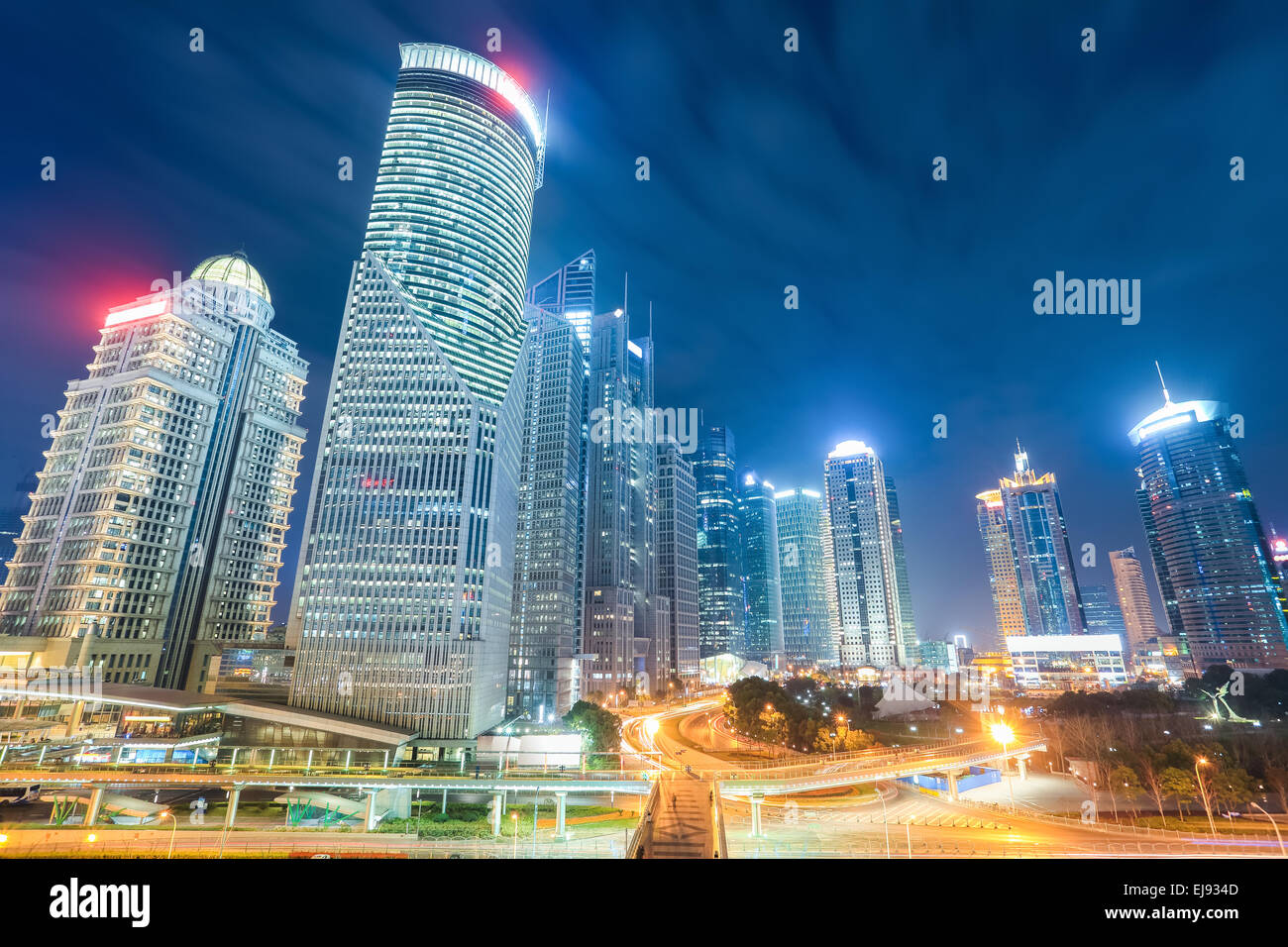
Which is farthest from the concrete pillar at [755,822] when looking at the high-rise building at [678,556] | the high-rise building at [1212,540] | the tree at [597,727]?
the high-rise building at [1212,540]

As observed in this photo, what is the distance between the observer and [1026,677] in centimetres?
17112

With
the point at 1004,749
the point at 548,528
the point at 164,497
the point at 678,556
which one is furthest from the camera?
the point at 678,556

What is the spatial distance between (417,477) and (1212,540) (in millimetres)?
202821

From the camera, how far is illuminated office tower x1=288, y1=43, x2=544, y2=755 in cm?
7169

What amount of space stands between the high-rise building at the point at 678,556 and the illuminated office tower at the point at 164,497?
305 ft

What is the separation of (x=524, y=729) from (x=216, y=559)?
199 feet

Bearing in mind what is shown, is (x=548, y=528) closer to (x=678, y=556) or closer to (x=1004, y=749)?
(x=678, y=556)

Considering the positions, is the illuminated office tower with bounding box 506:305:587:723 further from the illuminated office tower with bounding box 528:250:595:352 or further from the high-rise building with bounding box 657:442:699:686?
the high-rise building with bounding box 657:442:699:686

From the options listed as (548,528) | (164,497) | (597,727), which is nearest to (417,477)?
(597,727)

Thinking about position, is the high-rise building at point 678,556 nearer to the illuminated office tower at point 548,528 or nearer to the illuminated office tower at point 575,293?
the illuminated office tower at point 548,528

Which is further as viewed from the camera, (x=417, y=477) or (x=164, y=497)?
(x=164, y=497)

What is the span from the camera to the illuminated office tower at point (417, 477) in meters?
71.7

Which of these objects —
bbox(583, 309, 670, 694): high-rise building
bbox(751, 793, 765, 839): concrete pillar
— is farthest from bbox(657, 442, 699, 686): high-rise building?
bbox(751, 793, 765, 839): concrete pillar

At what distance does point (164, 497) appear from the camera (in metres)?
87.4
